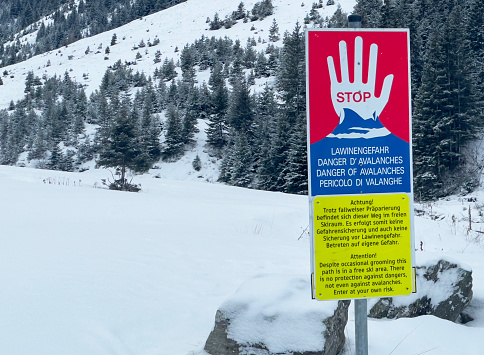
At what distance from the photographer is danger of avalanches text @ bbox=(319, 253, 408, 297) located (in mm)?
1852

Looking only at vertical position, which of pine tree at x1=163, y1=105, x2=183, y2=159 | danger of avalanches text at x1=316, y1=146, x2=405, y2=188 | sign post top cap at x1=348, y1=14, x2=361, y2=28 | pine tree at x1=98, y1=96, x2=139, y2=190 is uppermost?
pine tree at x1=163, y1=105, x2=183, y2=159

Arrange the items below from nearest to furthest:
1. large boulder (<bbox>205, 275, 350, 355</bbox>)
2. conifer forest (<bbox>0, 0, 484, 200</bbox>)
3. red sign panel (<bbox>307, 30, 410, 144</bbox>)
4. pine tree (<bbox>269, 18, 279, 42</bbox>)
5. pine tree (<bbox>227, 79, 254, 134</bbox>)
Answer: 1. red sign panel (<bbox>307, 30, 410, 144</bbox>)
2. large boulder (<bbox>205, 275, 350, 355</bbox>)
3. conifer forest (<bbox>0, 0, 484, 200</bbox>)
4. pine tree (<bbox>227, 79, 254, 134</bbox>)
5. pine tree (<bbox>269, 18, 279, 42</bbox>)

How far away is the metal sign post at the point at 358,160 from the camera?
184 cm

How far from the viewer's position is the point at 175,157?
37.9 metres

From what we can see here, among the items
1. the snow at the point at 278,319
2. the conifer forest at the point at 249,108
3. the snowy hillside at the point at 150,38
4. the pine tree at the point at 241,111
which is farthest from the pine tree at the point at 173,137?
the snow at the point at 278,319

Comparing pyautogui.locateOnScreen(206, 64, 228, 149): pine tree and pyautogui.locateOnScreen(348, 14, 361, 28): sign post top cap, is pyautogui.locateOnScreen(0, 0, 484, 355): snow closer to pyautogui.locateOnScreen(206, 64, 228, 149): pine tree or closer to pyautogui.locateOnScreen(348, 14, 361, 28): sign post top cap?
pyautogui.locateOnScreen(348, 14, 361, 28): sign post top cap

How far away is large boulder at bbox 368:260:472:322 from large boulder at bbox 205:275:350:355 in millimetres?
1009

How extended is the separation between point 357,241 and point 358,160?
368 millimetres

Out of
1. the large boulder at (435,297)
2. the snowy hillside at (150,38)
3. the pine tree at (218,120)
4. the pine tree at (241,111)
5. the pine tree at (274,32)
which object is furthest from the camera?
the snowy hillside at (150,38)

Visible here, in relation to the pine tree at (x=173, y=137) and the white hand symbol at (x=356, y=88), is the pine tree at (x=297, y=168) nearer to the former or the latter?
the pine tree at (x=173, y=137)

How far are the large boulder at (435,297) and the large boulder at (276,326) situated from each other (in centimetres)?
101

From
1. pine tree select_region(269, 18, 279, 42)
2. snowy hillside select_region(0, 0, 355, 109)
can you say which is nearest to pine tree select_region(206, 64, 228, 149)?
pine tree select_region(269, 18, 279, 42)

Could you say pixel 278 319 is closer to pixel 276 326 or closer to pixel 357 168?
pixel 276 326

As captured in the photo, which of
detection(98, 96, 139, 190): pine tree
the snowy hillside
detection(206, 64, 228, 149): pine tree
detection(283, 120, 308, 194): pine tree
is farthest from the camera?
the snowy hillside
